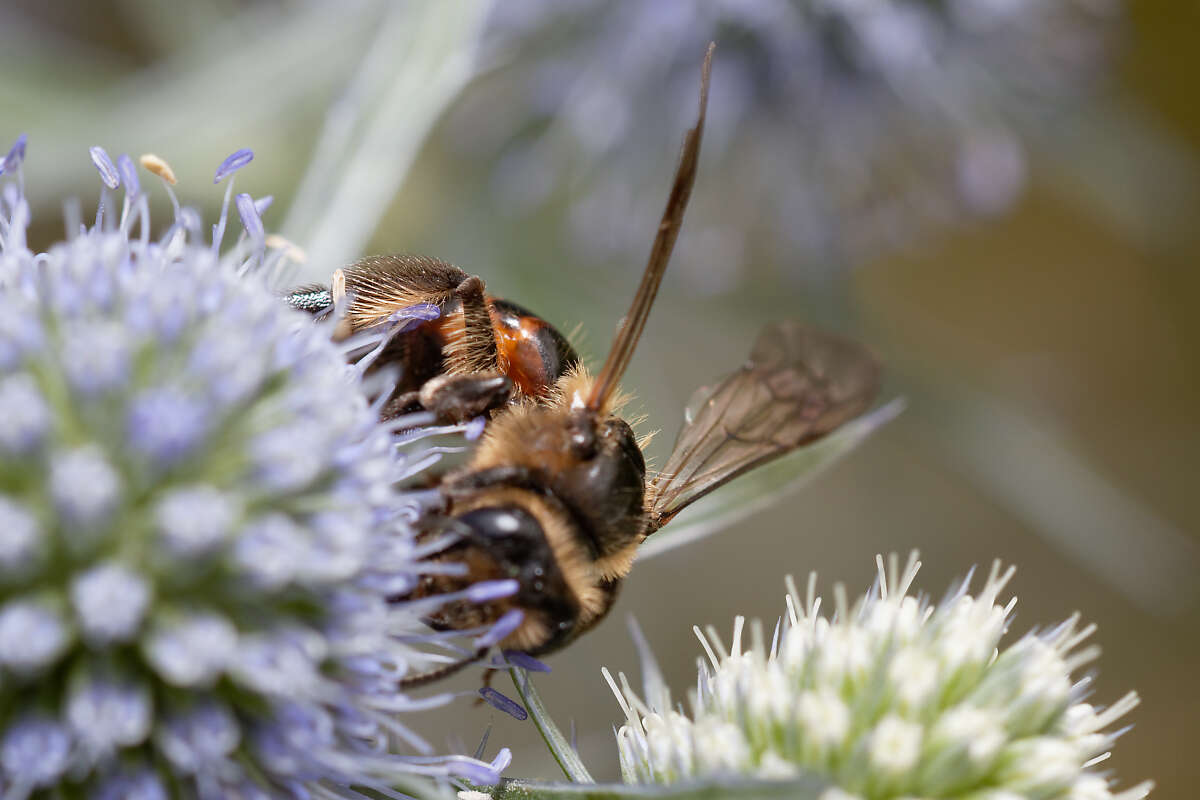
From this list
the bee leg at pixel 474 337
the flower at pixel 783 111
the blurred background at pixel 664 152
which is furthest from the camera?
the flower at pixel 783 111

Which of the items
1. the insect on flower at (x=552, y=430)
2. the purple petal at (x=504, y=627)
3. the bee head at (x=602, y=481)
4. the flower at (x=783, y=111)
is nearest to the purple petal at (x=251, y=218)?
the insect on flower at (x=552, y=430)

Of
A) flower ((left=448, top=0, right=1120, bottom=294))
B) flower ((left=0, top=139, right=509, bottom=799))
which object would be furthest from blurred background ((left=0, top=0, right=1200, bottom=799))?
flower ((left=0, top=139, right=509, bottom=799))

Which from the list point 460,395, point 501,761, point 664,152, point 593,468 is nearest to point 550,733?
point 501,761

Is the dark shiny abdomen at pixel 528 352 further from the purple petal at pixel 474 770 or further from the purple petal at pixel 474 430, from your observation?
the purple petal at pixel 474 770

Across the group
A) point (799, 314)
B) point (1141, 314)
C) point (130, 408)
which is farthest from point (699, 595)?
point (130, 408)

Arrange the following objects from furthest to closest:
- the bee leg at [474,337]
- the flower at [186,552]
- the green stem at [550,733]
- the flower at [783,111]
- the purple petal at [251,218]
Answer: the flower at [783,111]
the bee leg at [474,337]
the purple petal at [251,218]
the green stem at [550,733]
the flower at [186,552]

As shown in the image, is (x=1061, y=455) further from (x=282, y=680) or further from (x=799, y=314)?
(x=282, y=680)

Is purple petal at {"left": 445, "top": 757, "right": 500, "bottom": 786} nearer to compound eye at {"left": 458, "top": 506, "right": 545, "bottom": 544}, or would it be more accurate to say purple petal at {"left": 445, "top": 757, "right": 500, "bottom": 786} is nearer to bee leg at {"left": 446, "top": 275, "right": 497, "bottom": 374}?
compound eye at {"left": 458, "top": 506, "right": 545, "bottom": 544}
